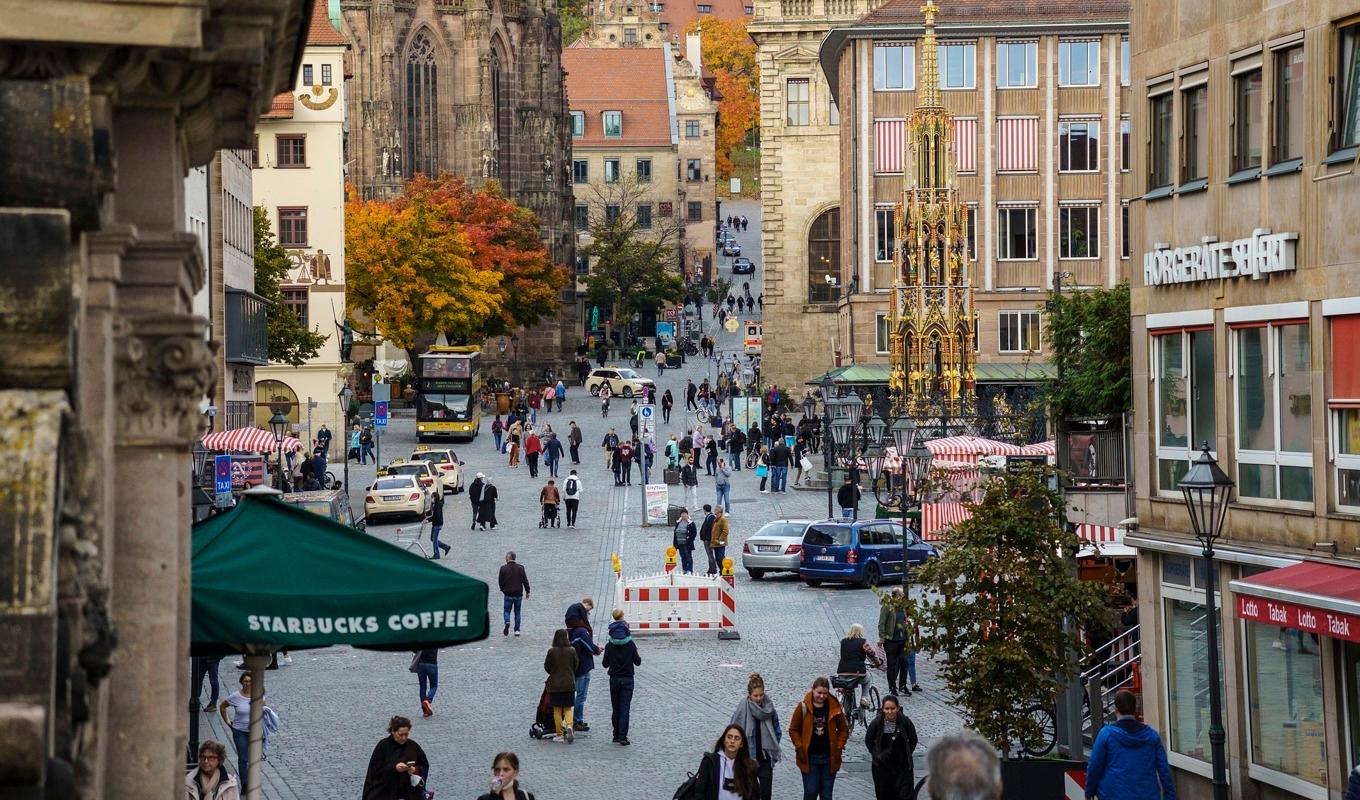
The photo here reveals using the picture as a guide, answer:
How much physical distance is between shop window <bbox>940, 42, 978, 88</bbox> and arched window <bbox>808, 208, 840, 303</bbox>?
1711cm

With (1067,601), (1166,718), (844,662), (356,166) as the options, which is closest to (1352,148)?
(1067,601)

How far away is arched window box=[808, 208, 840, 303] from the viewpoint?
93.4m

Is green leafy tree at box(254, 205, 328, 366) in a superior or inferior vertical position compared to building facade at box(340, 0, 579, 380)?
inferior

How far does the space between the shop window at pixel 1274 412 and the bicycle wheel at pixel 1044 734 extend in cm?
260

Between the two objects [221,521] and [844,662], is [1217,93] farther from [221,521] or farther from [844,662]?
[221,521]

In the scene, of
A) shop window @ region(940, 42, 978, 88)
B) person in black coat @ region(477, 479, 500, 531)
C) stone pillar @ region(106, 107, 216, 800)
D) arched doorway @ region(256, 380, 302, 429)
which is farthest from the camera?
shop window @ region(940, 42, 978, 88)

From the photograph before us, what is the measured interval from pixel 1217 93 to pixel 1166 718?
5673mm

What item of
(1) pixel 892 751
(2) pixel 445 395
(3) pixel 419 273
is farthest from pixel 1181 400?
(3) pixel 419 273

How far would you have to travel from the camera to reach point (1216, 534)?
16750 millimetres

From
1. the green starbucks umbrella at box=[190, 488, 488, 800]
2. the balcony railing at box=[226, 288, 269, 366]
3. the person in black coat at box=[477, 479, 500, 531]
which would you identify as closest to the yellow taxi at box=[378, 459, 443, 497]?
the person in black coat at box=[477, 479, 500, 531]

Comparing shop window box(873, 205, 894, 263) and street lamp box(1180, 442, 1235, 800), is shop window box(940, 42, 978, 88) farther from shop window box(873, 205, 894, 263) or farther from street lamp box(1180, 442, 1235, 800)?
street lamp box(1180, 442, 1235, 800)

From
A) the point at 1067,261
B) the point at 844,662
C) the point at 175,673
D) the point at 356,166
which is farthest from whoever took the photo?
the point at 356,166

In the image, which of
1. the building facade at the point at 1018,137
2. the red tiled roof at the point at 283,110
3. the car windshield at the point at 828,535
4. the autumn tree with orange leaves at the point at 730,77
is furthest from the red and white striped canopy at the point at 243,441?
the autumn tree with orange leaves at the point at 730,77

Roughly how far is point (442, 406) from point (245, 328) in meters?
21.5
